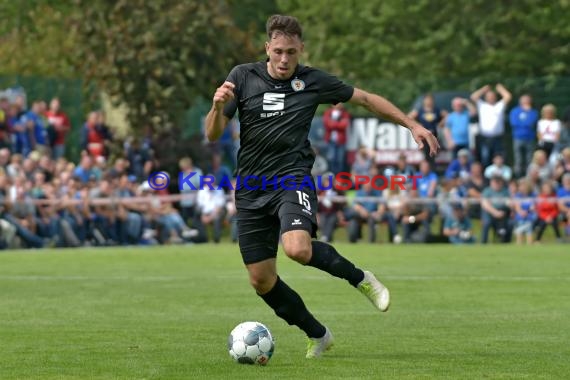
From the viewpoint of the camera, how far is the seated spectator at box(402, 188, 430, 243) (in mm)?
26719

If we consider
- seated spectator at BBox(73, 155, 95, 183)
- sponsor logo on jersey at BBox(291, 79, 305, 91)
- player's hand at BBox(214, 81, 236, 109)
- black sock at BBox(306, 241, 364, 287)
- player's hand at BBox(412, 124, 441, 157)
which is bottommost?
seated spectator at BBox(73, 155, 95, 183)

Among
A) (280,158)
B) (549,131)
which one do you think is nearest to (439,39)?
(549,131)

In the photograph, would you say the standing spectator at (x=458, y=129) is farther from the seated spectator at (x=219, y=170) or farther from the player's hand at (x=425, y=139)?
the player's hand at (x=425, y=139)

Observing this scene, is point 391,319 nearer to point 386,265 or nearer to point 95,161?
point 386,265

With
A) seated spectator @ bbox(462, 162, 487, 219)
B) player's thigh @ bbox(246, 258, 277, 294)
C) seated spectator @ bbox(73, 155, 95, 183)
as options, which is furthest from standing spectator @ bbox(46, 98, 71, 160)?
player's thigh @ bbox(246, 258, 277, 294)

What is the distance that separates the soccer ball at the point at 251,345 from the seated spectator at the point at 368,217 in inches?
689

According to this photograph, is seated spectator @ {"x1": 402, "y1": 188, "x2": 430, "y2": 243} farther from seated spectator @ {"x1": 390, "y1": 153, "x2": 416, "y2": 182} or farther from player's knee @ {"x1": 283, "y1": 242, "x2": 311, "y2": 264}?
player's knee @ {"x1": 283, "y1": 242, "x2": 311, "y2": 264}

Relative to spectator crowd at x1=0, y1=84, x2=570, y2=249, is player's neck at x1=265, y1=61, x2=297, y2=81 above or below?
above

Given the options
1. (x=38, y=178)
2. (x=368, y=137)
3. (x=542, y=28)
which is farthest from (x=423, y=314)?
(x=542, y=28)

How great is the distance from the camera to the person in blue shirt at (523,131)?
1146 inches

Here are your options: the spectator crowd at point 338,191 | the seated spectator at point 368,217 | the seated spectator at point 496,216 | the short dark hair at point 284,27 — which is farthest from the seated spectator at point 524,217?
the short dark hair at point 284,27

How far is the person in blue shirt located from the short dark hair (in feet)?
65.6

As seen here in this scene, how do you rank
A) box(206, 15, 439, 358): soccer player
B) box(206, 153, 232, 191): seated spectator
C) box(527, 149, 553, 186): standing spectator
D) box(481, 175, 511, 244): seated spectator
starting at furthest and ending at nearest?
box(206, 153, 232, 191): seated spectator, box(527, 149, 553, 186): standing spectator, box(481, 175, 511, 244): seated spectator, box(206, 15, 439, 358): soccer player

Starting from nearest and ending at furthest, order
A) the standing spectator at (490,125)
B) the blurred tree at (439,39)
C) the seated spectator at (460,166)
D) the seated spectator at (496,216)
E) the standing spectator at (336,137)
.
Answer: the seated spectator at (496,216), the seated spectator at (460,166), the standing spectator at (490,125), the standing spectator at (336,137), the blurred tree at (439,39)
